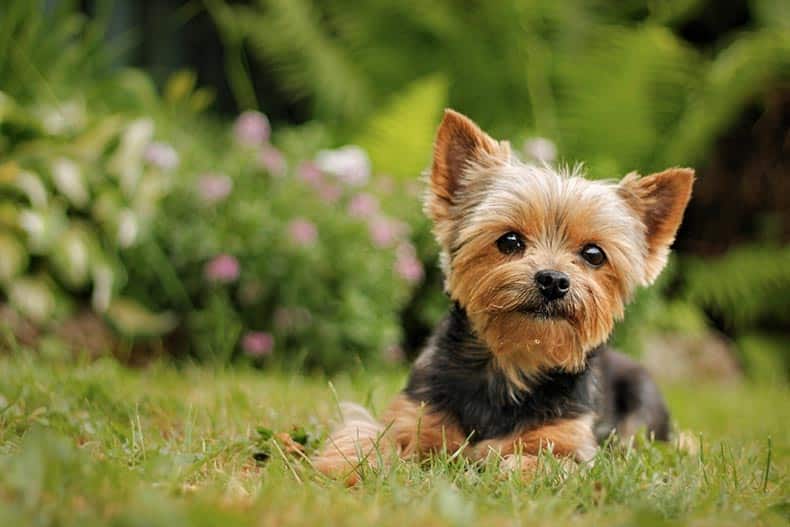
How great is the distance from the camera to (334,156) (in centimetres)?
672

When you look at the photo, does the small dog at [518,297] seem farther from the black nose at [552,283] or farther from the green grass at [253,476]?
the green grass at [253,476]

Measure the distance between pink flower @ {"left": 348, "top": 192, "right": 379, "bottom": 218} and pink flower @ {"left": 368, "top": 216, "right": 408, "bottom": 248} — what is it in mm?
69

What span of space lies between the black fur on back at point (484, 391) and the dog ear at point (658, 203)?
1.89 ft

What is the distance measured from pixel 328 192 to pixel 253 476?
148 inches

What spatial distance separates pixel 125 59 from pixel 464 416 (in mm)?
7358

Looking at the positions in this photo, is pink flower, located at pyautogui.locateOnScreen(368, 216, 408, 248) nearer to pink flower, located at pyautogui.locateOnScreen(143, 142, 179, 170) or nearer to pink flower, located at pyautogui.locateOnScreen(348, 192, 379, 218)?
pink flower, located at pyautogui.locateOnScreen(348, 192, 379, 218)

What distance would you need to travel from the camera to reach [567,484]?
2.98 m

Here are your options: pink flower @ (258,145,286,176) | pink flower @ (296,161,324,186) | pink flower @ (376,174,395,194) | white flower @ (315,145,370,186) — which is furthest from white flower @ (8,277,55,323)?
pink flower @ (376,174,395,194)

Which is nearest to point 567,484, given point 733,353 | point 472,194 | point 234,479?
point 234,479

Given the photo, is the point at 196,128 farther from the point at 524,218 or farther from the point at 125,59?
the point at 524,218

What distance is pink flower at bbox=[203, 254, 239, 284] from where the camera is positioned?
6.28 meters

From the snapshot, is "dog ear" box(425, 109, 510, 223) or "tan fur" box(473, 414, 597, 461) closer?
"tan fur" box(473, 414, 597, 461)

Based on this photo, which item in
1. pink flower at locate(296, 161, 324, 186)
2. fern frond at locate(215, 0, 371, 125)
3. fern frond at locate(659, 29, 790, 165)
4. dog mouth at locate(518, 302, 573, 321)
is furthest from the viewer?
fern frond at locate(215, 0, 371, 125)

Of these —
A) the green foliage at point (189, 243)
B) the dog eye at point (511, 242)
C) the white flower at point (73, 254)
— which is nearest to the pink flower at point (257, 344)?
the green foliage at point (189, 243)
